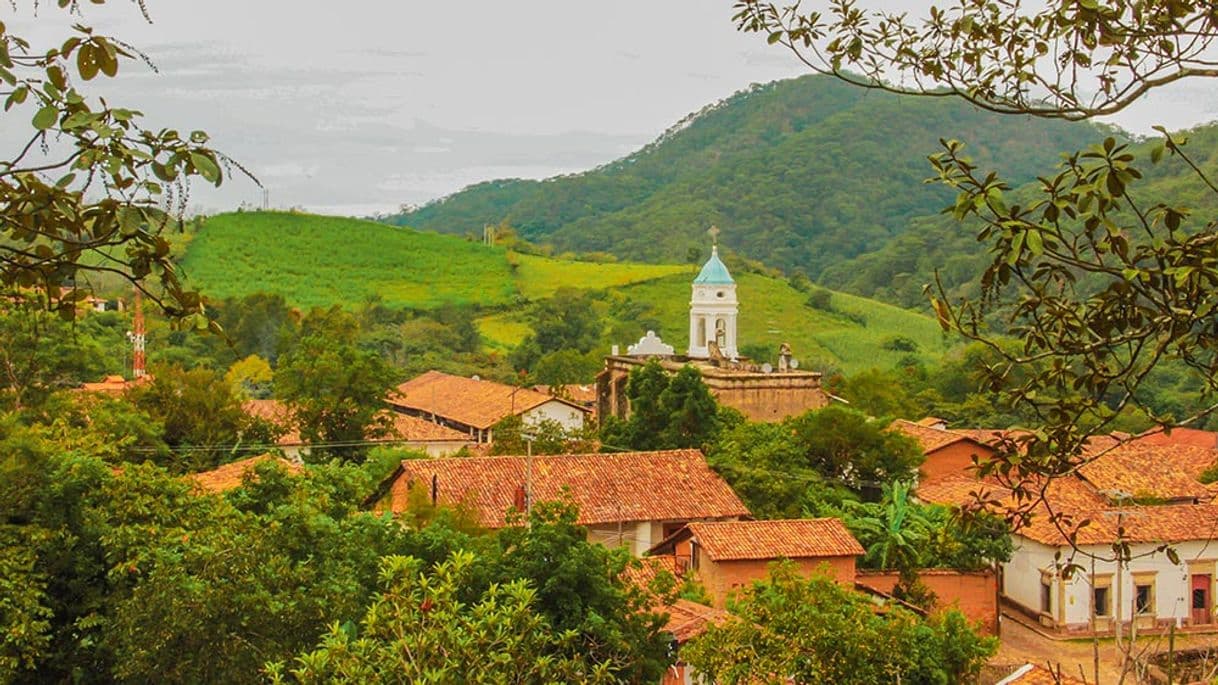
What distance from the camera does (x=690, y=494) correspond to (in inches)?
896

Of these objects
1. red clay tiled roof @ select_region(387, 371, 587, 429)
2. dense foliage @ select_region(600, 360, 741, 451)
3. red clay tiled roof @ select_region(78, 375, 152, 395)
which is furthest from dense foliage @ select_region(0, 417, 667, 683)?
red clay tiled roof @ select_region(387, 371, 587, 429)

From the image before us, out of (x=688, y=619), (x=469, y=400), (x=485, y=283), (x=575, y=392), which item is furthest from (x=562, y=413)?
(x=485, y=283)

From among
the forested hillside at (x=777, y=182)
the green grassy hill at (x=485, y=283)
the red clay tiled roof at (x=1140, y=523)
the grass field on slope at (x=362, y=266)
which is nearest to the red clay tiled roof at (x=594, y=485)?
the red clay tiled roof at (x=1140, y=523)

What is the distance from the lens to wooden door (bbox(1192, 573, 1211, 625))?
21641 millimetres

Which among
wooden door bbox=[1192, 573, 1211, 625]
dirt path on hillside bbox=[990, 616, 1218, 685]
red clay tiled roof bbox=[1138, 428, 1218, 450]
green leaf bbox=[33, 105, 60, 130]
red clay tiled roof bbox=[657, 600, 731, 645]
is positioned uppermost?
green leaf bbox=[33, 105, 60, 130]

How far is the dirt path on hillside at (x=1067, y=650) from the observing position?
18.6 m

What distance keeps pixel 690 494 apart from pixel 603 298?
48655 mm

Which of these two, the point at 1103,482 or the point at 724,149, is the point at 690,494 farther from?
the point at 724,149

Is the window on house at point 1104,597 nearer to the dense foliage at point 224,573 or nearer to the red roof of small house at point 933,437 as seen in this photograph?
the red roof of small house at point 933,437

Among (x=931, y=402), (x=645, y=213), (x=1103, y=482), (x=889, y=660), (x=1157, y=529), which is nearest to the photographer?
(x=889, y=660)

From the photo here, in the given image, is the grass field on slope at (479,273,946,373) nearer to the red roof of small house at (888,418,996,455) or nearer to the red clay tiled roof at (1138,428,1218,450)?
the red clay tiled roof at (1138,428,1218,450)

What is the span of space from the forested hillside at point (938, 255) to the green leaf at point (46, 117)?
5438 cm

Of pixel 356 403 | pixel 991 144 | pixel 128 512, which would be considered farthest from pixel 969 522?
pixel 991 144

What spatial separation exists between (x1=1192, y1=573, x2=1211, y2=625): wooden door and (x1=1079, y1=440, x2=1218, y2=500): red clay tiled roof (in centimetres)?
272
